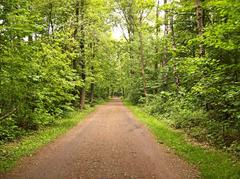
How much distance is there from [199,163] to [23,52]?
7390 mm

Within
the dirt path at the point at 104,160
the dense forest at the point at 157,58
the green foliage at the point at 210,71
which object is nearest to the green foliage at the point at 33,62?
the dense forest at the point at 157,58

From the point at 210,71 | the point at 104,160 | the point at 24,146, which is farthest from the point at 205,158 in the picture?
the point at 24,146

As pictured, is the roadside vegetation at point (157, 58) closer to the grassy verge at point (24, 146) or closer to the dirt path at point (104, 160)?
the grassy verge at point (24, 146)

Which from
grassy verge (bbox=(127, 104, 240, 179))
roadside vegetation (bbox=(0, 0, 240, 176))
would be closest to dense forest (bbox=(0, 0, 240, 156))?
roadside vegetation (bbox=(0, 0, 240, 176))

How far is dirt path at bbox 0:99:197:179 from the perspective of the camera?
326 inches

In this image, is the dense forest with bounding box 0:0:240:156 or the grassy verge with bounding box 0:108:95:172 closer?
the grassy verge with bounding box 0:108:95:172

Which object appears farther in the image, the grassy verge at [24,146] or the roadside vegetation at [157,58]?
the roadside vegetation at [157,58]

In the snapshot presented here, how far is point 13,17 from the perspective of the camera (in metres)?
10.2

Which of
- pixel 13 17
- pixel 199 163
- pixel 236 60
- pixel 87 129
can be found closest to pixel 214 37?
pixel 236 60

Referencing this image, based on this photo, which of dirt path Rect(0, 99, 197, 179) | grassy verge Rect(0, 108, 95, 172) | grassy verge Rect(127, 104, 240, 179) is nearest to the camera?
grassy verge Rect(127, 104, 240, 179)

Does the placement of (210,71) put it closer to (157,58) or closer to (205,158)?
(205,158)

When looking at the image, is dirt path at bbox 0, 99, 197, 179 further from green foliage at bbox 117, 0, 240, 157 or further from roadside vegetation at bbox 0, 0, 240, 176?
green foliage at bbox 117, 0, 240, 157

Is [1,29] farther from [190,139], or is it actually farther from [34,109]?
[190,139]

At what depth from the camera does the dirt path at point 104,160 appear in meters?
8.29
